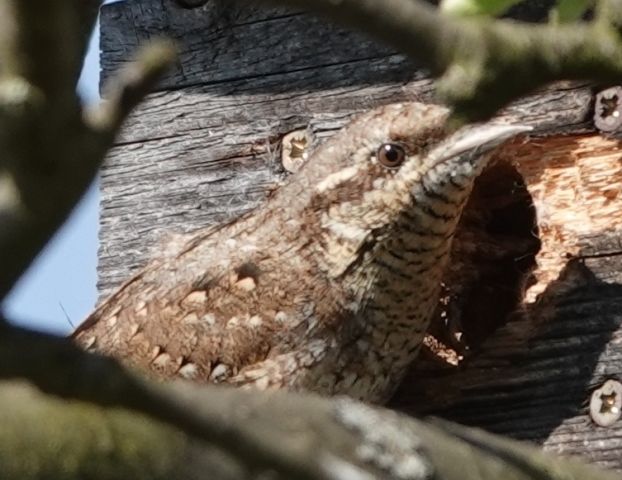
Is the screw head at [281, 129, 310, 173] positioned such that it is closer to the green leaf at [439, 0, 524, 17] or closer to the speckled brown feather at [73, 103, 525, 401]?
the speckled brown feather at [73, 103, 525, 401]

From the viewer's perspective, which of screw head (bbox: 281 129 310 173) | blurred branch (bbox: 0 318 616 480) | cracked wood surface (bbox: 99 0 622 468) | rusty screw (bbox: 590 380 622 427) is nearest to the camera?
blurred branch (bbox: 0 318 616 480)

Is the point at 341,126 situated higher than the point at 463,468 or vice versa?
the point at 463,468

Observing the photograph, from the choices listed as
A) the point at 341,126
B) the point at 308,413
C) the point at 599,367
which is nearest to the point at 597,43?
the point at 308,413

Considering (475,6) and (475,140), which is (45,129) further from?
(475,140)

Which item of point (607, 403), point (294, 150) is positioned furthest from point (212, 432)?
point (294, 150)

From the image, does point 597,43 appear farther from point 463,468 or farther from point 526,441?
Result: point 526,441

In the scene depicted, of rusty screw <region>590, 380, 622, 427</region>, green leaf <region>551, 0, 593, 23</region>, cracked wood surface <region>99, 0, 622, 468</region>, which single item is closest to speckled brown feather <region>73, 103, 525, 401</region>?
cracked wood surface <region>99, 0, 622, 468</region>
